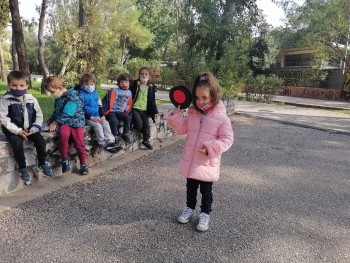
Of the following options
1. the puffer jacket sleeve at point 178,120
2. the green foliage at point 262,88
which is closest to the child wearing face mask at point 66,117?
the puffer jacket sleeve at point 178,120

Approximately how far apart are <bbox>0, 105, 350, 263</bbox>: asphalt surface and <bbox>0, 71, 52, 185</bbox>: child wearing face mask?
20.0 inches

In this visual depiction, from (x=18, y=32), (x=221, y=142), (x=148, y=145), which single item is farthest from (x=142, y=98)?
(x=18, y=32)

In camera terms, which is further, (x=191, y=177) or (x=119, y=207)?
(x=119, y=207)

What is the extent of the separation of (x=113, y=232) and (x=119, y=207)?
55 cm

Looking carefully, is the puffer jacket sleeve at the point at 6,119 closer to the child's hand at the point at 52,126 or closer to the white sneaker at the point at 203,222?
the child's hand at the point at 52,126

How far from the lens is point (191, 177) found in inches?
116

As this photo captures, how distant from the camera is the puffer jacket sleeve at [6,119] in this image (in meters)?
3.35

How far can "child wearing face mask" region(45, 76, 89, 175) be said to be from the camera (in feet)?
13.0

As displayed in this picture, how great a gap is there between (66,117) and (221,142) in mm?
2173

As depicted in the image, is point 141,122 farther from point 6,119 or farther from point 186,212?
point 186,212

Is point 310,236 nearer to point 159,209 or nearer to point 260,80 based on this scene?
point 159,209

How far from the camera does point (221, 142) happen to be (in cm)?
279

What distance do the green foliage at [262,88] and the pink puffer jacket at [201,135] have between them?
14903 millimetres

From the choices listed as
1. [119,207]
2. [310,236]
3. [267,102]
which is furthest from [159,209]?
[267,102]
